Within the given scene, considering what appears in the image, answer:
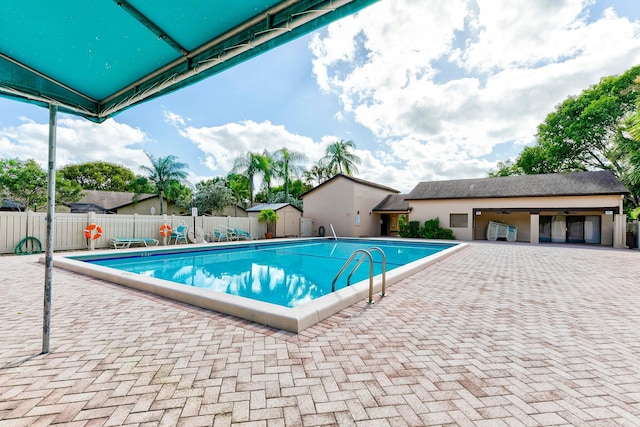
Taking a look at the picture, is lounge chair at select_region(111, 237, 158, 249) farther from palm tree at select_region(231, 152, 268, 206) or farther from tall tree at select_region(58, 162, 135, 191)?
tall tree at select_region(58, 162, 135, 191)

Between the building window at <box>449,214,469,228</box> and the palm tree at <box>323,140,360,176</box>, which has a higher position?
the palm tree at <box>323,140,360,176</box>

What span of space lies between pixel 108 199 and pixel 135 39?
3436 cm

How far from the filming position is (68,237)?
11320 millimetres

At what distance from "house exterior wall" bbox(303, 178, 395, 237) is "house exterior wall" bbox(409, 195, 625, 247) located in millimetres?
3429

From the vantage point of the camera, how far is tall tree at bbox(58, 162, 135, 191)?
122ft

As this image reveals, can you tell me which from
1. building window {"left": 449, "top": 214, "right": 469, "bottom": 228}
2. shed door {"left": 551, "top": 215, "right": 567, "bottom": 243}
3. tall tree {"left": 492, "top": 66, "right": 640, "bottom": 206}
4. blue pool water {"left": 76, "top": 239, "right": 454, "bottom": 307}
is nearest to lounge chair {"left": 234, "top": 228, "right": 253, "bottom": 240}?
blue pool water {"left": 76, "top": 239, "right": 454, "bottom": 307}

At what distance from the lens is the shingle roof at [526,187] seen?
16453 millimetres

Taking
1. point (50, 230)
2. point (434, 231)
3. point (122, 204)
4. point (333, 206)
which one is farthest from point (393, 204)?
point (122, 204)

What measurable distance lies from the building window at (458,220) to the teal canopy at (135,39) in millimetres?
20380

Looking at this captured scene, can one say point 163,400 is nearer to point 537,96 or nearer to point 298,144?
point 537,96

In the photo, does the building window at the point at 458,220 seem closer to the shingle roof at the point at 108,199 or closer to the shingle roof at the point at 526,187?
the shingle roof at the point at 526,187

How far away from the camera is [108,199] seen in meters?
29.3

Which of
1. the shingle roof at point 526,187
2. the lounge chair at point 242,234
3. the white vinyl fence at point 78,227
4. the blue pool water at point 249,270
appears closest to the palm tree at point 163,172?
the lounge chair at point 242,234

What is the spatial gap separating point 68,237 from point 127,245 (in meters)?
2.07
